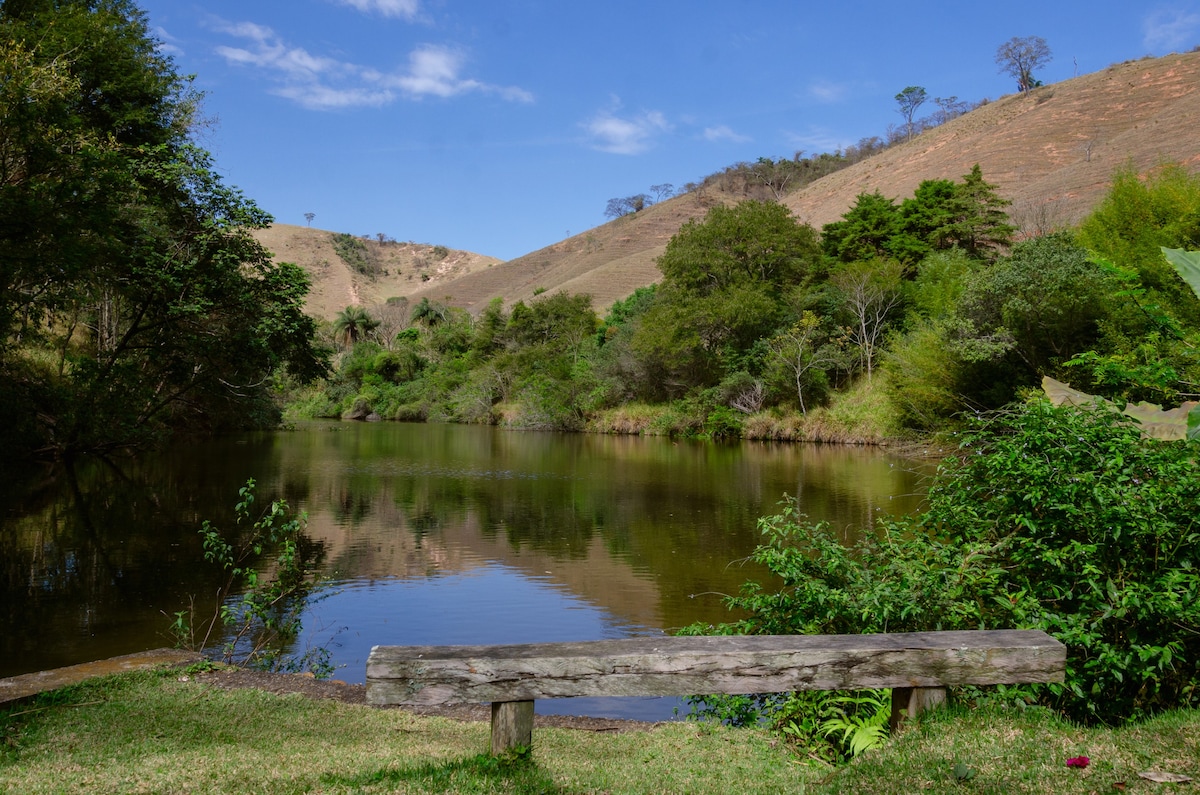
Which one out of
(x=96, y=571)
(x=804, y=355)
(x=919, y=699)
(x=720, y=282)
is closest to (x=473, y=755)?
(x=919, y=699)

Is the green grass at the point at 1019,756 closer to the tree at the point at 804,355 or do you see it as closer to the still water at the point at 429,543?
the still water at the point at 429,543

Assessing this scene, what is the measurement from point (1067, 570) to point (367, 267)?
153 metres

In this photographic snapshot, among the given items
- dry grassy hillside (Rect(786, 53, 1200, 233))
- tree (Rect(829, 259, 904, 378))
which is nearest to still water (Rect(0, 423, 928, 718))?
tree (Rect(829, 259, 904, 378))

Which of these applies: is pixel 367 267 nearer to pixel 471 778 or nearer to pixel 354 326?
pixel 354 326

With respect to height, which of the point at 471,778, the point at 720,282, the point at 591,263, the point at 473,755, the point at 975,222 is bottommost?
the point at 473,755

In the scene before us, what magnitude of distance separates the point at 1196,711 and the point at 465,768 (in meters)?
3.71

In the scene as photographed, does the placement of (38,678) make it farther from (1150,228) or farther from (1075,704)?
(1150,228)

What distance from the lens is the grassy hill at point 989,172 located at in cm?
5306

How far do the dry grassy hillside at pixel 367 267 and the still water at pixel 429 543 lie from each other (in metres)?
105

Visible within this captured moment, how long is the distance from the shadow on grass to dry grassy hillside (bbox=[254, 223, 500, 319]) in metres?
124

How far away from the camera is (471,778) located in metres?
3.32

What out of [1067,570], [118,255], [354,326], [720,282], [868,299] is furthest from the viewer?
[354,326]

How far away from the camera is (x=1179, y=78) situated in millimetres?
66312

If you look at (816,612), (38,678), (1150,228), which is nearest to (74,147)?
(38,678)
